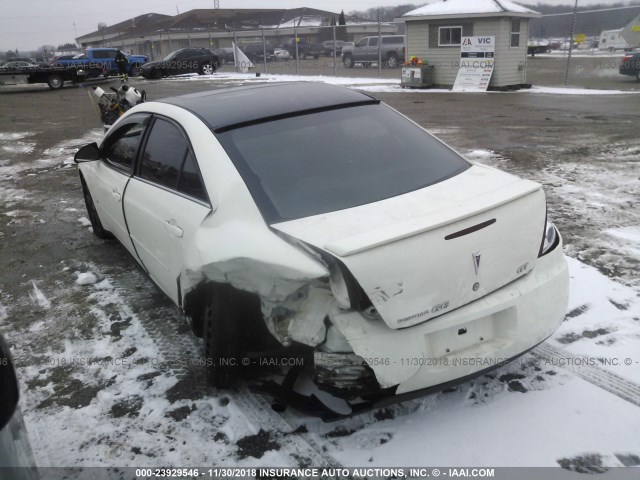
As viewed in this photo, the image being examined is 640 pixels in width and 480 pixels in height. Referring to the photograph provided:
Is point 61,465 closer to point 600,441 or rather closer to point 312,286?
point 312,286

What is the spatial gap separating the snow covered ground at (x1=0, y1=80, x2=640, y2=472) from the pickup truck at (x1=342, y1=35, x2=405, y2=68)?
3066 centimetres

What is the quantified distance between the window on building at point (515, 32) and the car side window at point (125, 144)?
16476mm

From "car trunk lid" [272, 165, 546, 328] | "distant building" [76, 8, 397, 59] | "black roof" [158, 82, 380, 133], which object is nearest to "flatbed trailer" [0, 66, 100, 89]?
"distant building" [76, 8, 397, 59]

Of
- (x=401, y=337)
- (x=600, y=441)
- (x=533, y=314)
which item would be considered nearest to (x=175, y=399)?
(x=401, y=337)

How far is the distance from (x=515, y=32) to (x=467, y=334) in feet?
58.5

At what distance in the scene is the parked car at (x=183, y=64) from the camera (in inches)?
1168

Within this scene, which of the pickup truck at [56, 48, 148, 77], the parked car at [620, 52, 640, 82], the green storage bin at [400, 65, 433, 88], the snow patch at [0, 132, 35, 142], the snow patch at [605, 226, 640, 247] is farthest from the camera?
the pickup truck at [56, 48, 148, 77]

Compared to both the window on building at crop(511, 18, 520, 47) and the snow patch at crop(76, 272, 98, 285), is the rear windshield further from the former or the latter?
the window on building at crop(511, 18, 520, 47)

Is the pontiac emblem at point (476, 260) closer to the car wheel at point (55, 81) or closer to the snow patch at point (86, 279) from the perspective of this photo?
the snow patch at point (86, 279)

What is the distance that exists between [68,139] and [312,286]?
10925mm

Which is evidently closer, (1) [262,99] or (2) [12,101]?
(1) [262,99]

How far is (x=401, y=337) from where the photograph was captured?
218 centimetres

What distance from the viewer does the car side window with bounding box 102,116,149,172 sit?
3.76 meters

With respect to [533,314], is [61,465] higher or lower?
lower
